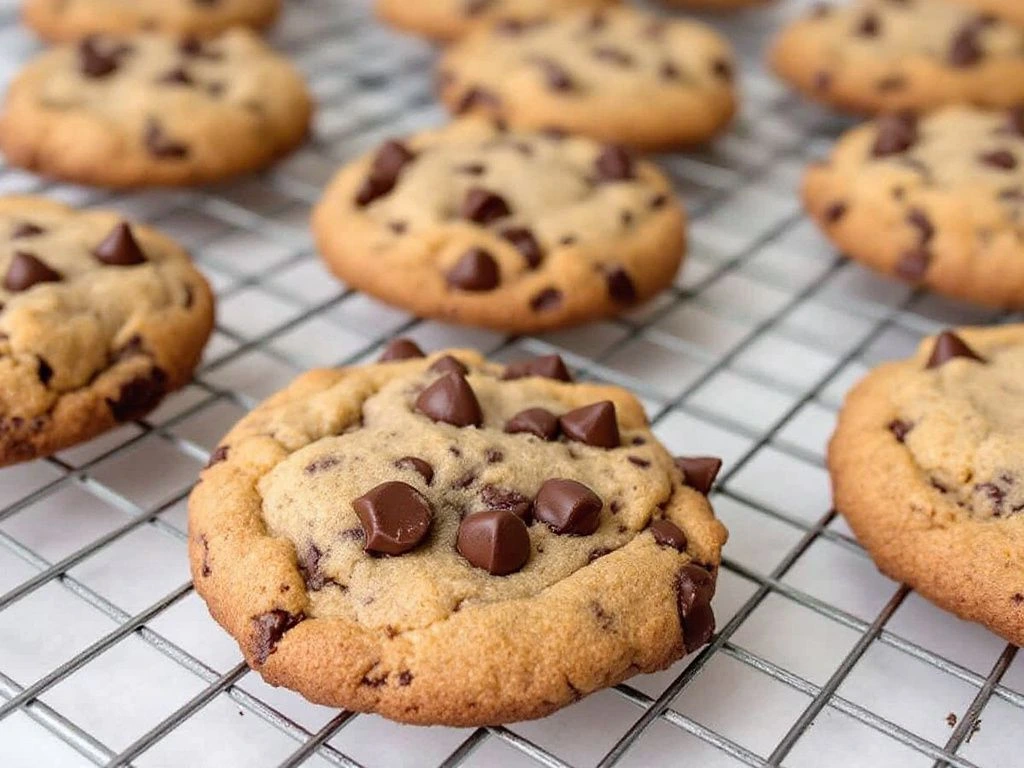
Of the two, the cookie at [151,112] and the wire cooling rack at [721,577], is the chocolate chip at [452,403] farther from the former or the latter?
the cookie at [151,112]

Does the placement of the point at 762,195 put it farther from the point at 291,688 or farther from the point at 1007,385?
the point at 291,688

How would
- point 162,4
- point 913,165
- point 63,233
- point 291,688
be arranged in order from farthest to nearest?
point 162,4 → point 913,165 → point 63,233 → point 291,688

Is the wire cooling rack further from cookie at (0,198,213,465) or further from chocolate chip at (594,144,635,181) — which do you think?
chocolate chip at (594,144,635,181)

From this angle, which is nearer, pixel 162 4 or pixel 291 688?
pixel 291 688

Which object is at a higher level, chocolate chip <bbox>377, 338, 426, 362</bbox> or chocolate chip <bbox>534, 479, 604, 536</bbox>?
chocolate chip <bbox>534, 479, 604, 536</bbox>

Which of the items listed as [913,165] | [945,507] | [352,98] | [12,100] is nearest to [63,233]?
[12,100]

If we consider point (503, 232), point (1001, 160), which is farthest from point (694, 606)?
point (1001, 160)

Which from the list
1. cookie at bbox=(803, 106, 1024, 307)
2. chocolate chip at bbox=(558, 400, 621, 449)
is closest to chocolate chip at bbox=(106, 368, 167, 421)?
chocolate chip at bbox=(558, 400, 621, 449)

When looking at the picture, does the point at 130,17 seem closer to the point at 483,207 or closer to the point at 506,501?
the point at 483,207
